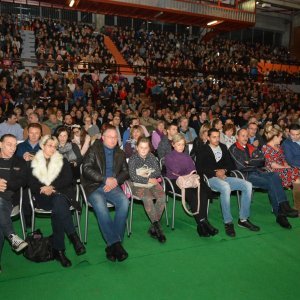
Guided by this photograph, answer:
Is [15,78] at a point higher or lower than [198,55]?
lower

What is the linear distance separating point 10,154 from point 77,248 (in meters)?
1.26

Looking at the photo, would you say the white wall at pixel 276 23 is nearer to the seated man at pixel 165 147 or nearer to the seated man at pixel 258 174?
the seated man at pixel 165 147

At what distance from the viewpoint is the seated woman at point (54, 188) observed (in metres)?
3.63

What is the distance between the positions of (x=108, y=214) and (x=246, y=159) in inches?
95.1

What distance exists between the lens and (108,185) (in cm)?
408

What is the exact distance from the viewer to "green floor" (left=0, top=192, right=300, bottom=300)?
3086mm

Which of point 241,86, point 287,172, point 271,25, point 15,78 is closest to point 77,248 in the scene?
point 287,172

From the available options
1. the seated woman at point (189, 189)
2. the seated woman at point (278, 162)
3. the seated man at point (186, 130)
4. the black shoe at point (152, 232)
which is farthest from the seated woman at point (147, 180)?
the seated man at point (186, 130)

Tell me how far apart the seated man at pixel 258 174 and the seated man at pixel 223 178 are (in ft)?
0.75

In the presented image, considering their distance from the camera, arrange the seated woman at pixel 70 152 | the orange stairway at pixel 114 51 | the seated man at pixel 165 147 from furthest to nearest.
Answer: the orange stairway at pixel 114 51, the seated man at pixel 165 147, the seated woman at pixel 70 152

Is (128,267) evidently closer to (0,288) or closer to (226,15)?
(0,288)

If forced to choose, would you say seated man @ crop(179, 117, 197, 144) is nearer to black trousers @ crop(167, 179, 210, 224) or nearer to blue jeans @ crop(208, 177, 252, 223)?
blue jeans @ crop(208, 177, 252, 223)

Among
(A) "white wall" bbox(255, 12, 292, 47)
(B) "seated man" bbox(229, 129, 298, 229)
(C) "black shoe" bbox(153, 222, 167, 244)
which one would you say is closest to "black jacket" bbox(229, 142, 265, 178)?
(B) "seated man" bbox(229, 129, 298, 229)

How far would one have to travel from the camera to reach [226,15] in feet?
54.2
